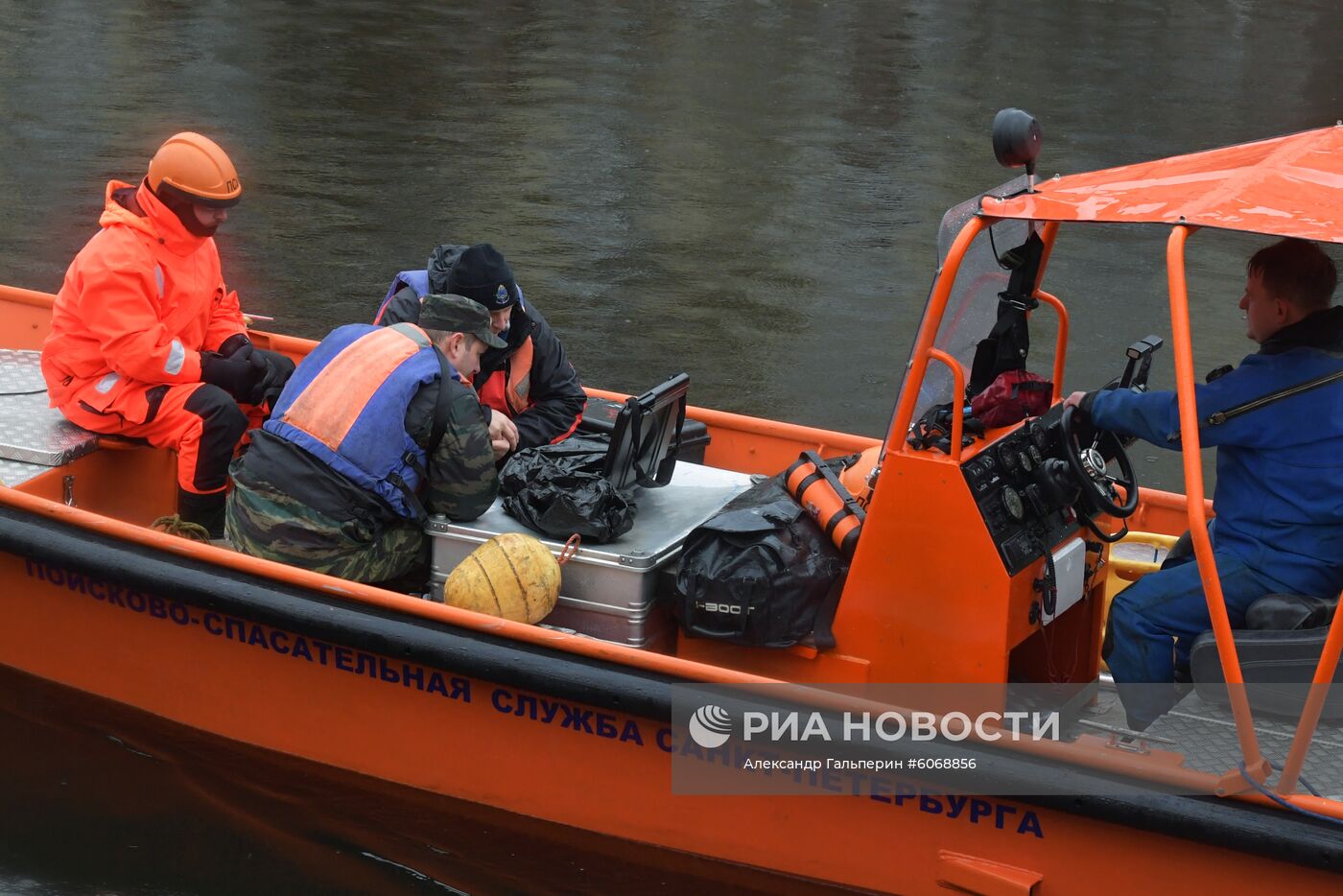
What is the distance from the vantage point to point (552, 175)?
1198cm

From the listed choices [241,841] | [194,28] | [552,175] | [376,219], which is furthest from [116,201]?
[194,28]

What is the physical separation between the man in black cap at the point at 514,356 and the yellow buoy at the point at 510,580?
2.93ft

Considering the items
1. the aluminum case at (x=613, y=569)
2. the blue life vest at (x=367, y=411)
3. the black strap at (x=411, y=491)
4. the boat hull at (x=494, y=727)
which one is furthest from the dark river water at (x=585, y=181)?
the blue life vest at (x=367, y=411)

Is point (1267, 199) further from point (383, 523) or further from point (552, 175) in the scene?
point (552, 175)

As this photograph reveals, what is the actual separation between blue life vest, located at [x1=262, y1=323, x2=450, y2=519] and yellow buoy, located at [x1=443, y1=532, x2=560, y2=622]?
303 millimetres

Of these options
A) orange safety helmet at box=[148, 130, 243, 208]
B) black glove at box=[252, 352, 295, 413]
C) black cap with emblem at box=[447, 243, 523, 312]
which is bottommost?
black glove at box=[252, 352, 295, 413]

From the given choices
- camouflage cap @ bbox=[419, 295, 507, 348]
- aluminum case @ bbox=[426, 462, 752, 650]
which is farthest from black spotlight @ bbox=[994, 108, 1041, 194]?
camouflage cap @ bbox=[419, 295, 507, 348]

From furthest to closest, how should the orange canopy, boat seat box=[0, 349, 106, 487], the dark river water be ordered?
boat seat box=[0, 349, 106, 487], the dark river water, the orange canopy

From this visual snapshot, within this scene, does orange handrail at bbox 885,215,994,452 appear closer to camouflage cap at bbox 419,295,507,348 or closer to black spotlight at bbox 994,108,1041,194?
black spotlight at bbox 994,108,1041,194

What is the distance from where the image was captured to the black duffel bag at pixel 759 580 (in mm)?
4145

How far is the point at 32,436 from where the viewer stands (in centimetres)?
516

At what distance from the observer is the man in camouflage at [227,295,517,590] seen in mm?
4328

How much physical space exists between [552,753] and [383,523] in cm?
83

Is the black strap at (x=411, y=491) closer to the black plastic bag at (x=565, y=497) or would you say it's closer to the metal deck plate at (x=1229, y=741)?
the black plastic bag at (x=565, y=497)
